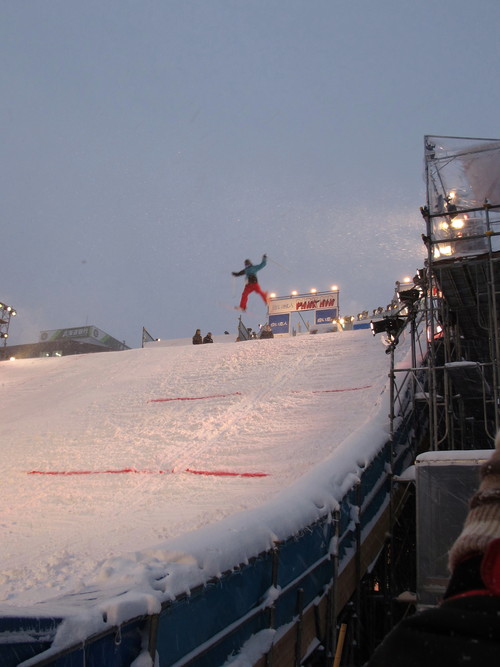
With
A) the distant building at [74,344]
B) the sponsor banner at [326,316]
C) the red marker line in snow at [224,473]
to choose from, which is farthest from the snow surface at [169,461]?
the distant building at [74,344]

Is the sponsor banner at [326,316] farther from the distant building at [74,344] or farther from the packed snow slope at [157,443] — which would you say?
the distant building at [74,344]

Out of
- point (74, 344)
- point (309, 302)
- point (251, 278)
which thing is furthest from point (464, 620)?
point (74, 344)

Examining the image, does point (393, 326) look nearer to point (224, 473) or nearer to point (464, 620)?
point (224, 473)

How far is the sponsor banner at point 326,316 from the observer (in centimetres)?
2442

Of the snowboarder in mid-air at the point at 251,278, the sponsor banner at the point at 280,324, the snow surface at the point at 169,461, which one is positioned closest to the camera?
the snow surface at the point at 169,461

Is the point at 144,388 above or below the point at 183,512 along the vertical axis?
above

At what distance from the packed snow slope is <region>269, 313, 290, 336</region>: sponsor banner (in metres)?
8.21

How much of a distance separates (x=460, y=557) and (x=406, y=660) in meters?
0.25

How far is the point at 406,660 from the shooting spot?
0.91 meters

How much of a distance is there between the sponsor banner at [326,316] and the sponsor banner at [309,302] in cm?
18

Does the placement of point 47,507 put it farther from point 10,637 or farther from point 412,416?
point 412,416

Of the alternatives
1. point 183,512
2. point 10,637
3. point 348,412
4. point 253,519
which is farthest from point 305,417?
Result: point 10,637

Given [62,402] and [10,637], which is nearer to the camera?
[10,637]

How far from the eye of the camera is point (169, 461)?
826 cm
